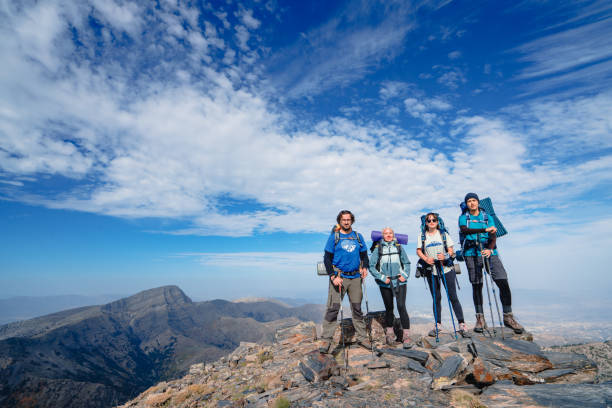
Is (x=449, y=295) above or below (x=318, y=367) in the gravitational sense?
above

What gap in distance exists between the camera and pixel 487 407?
6.45 meters

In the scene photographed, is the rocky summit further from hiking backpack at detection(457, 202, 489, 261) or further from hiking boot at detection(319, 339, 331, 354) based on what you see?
hiking backpack at detection(457, 202, 489, 261)

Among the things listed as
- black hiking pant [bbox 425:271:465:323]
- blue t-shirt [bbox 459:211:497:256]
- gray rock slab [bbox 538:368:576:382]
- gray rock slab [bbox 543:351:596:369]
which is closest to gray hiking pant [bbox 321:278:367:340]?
black hiking pant [bbox 425:271:465:323]

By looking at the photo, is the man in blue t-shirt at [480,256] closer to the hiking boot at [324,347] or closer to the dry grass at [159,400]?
the hiking boot at [324,347]

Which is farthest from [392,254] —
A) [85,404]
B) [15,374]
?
[15,374]

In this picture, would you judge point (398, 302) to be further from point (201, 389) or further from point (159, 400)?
point (159, 400)

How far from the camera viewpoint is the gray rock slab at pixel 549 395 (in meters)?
5.81

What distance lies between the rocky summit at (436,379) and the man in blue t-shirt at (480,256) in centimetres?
61

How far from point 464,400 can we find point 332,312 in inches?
183

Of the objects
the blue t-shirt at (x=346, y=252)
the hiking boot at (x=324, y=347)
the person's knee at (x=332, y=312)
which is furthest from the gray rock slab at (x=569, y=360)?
the hiking boot at (x=324, y=347)

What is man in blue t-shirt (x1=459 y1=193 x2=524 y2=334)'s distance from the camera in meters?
10.6

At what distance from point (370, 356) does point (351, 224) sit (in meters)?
4.90

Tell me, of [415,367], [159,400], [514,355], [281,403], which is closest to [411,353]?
[415,367]

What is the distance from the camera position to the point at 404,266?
11125 millimetres
